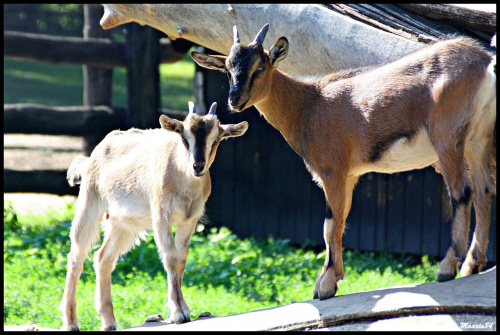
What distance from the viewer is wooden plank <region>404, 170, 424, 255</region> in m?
8.77

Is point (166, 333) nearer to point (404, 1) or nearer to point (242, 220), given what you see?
point (404, 1)

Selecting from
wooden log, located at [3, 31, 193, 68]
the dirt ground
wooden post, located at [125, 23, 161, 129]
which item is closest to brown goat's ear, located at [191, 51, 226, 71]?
wooden post, located at [125, 23, 161, 129]

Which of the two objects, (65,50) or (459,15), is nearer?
(459,15)

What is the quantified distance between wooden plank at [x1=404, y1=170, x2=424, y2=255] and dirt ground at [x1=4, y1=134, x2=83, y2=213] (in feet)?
18.2

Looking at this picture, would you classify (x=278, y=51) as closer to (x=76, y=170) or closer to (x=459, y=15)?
(x=459, y=15)

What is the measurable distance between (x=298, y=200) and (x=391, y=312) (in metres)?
5.34

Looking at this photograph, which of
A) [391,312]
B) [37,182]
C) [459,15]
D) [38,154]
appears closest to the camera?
[391,312]

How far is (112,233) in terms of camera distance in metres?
5.68

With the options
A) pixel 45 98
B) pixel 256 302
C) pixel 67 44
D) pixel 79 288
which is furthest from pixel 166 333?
pixel 45 98

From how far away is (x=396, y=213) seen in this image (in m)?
8.96

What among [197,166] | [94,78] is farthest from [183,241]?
[94,78]

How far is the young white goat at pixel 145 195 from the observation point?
4.88m

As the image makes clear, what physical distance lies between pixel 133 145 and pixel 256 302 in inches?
95.8

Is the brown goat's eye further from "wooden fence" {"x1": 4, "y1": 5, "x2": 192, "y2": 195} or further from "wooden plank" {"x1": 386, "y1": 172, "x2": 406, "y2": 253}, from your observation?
"wooden fence" {"x1": 4, "y1": 5, "x2": 192, "y2": 195}
